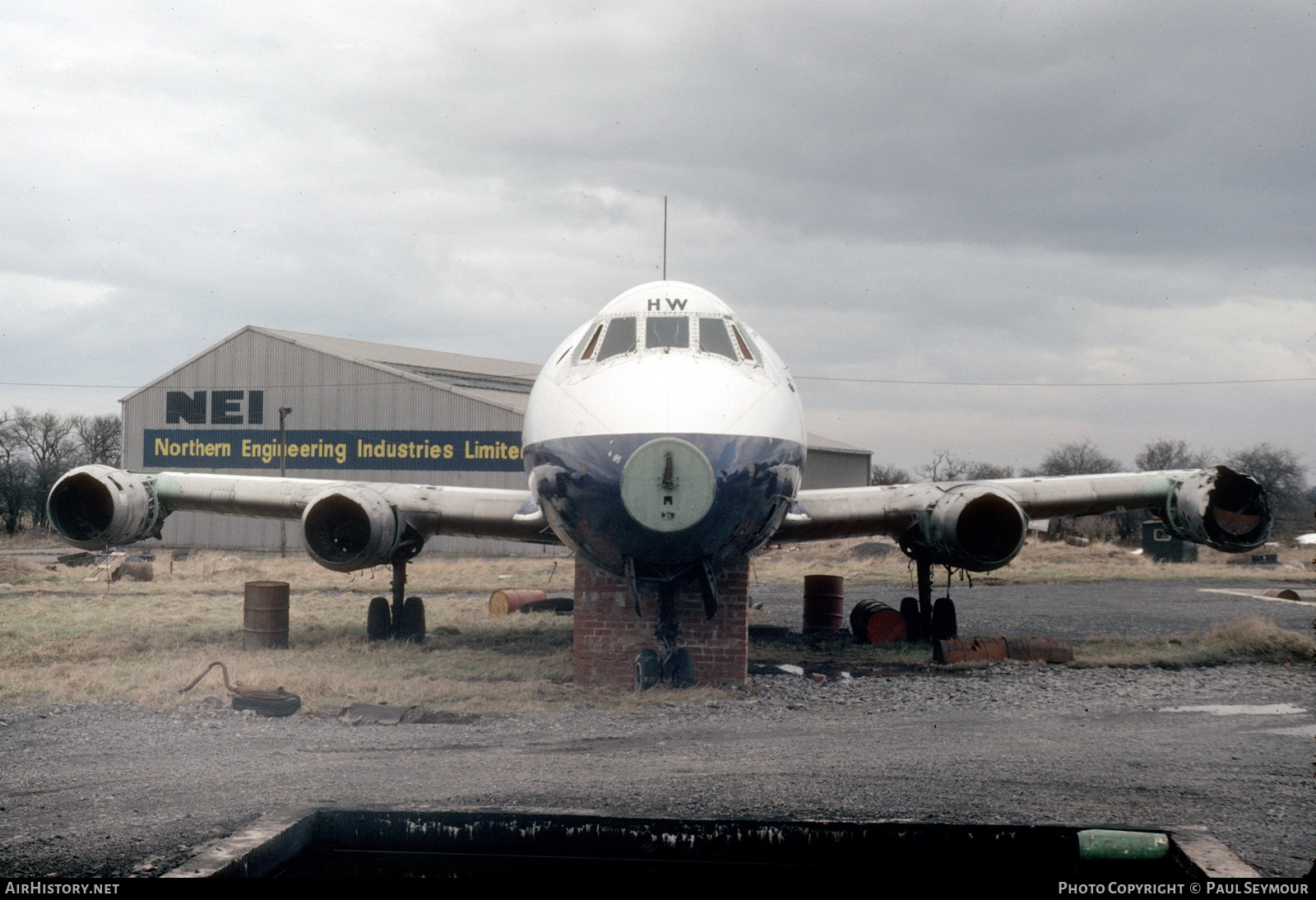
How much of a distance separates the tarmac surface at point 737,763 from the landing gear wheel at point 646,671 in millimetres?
469

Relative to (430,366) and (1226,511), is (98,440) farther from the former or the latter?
(1226,511)

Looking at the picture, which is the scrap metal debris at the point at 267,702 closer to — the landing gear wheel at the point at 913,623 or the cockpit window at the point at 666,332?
the cockpit window at the point at 666,332

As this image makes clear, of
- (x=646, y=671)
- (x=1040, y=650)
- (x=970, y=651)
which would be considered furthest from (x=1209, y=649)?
(x=646, y=671)

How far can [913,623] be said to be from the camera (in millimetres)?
14906

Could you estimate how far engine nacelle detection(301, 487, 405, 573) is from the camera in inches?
431

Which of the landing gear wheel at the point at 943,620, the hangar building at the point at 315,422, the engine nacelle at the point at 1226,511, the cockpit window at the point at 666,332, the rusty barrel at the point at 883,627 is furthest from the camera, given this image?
the hangar building at the point at 315,422

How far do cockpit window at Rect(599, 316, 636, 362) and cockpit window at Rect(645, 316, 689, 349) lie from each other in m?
0.15

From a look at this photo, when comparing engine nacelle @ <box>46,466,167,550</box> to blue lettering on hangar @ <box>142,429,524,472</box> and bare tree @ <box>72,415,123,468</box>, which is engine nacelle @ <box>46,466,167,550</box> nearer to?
blue lettering on hangar @ <box>142,429,524,472</box>

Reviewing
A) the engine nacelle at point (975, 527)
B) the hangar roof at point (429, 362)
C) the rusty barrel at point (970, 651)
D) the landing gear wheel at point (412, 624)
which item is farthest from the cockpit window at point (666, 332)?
the hangar roof at point (429, 362)

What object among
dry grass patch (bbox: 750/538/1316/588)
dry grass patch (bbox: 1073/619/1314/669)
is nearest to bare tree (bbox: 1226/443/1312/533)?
dry grass patch (bbox: 750/538/1316/588)

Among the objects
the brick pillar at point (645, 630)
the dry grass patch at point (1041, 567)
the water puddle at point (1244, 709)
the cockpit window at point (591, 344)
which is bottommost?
the dry grass patch at point (1041, 567)

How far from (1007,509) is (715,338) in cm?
371

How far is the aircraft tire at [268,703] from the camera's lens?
879 cm

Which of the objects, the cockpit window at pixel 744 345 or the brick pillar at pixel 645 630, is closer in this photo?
the cockpit window at pixel 744 345
